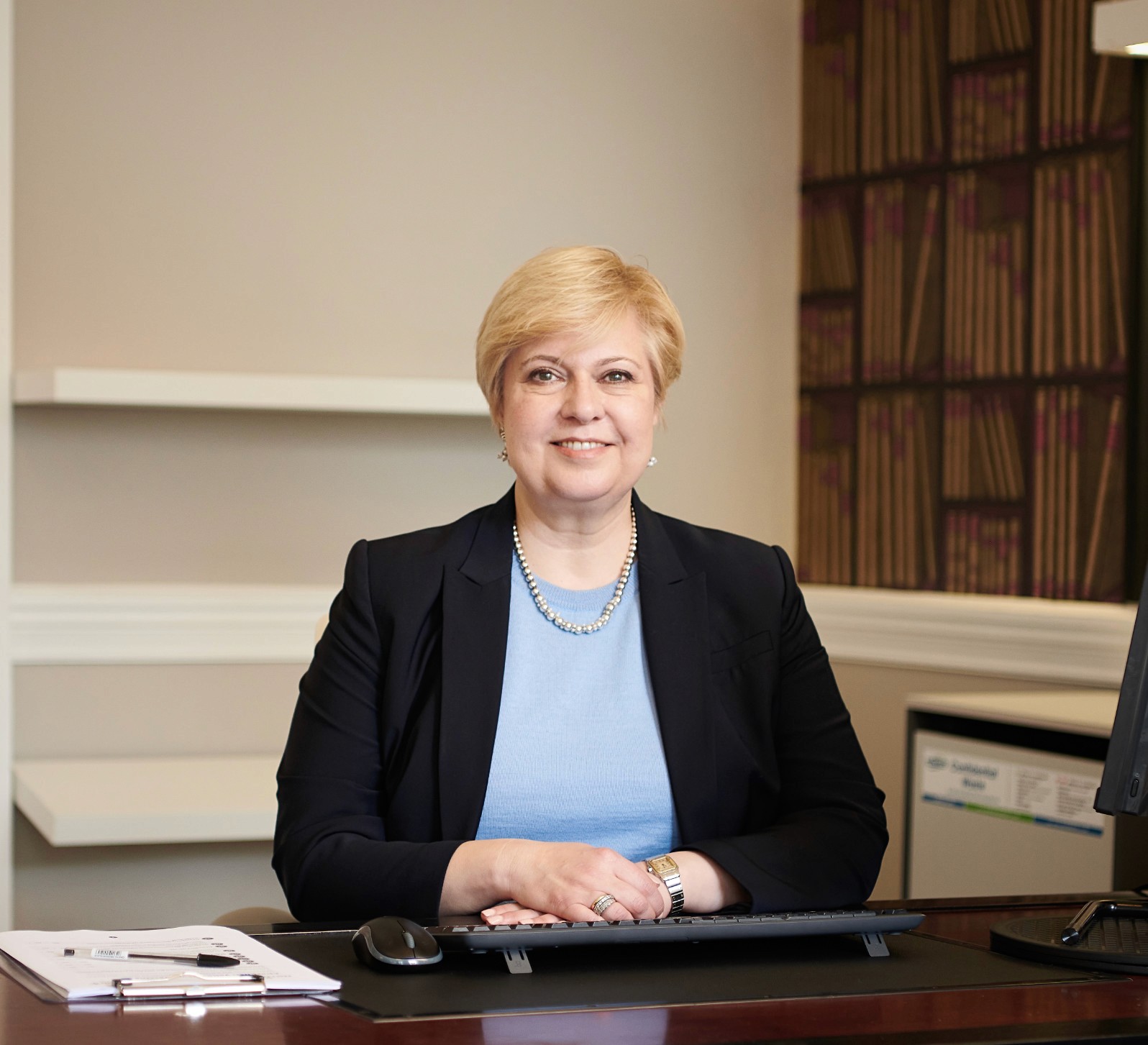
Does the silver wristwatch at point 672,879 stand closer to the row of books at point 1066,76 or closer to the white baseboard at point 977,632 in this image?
the white baseboard at point 977,632

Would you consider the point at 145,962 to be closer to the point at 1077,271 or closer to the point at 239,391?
the point at 239,391

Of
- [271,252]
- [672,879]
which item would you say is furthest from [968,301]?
[672,879]

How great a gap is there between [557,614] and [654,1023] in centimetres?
78

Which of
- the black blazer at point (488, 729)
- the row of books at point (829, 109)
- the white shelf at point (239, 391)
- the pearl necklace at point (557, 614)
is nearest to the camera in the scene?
the black blazer at point (488, 729)

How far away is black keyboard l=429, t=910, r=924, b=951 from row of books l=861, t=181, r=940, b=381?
2.27 m

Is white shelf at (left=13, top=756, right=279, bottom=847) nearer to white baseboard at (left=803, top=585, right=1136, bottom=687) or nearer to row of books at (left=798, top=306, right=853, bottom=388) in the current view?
white baseboard at (left=803, top=585, right=1136, bottom=687)

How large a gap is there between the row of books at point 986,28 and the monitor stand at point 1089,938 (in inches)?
87.9

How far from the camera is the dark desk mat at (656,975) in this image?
1101 millimetres

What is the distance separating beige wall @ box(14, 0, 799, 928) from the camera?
2938 millimetres

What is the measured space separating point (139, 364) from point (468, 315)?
28.4 inches

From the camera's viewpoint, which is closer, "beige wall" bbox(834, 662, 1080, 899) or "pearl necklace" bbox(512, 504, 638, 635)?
"pearl necklace" bbox(512, 504, 638, 635)

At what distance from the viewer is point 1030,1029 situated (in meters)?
1.05

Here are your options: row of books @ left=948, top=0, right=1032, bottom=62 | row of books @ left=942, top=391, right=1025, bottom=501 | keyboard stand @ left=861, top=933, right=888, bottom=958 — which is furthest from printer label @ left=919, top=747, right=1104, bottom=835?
row of books @ left=948, top=0, right=1032, bottom=62

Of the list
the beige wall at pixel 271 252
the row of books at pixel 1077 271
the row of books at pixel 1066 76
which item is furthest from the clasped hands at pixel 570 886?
the row of books at pixel 1066 76
